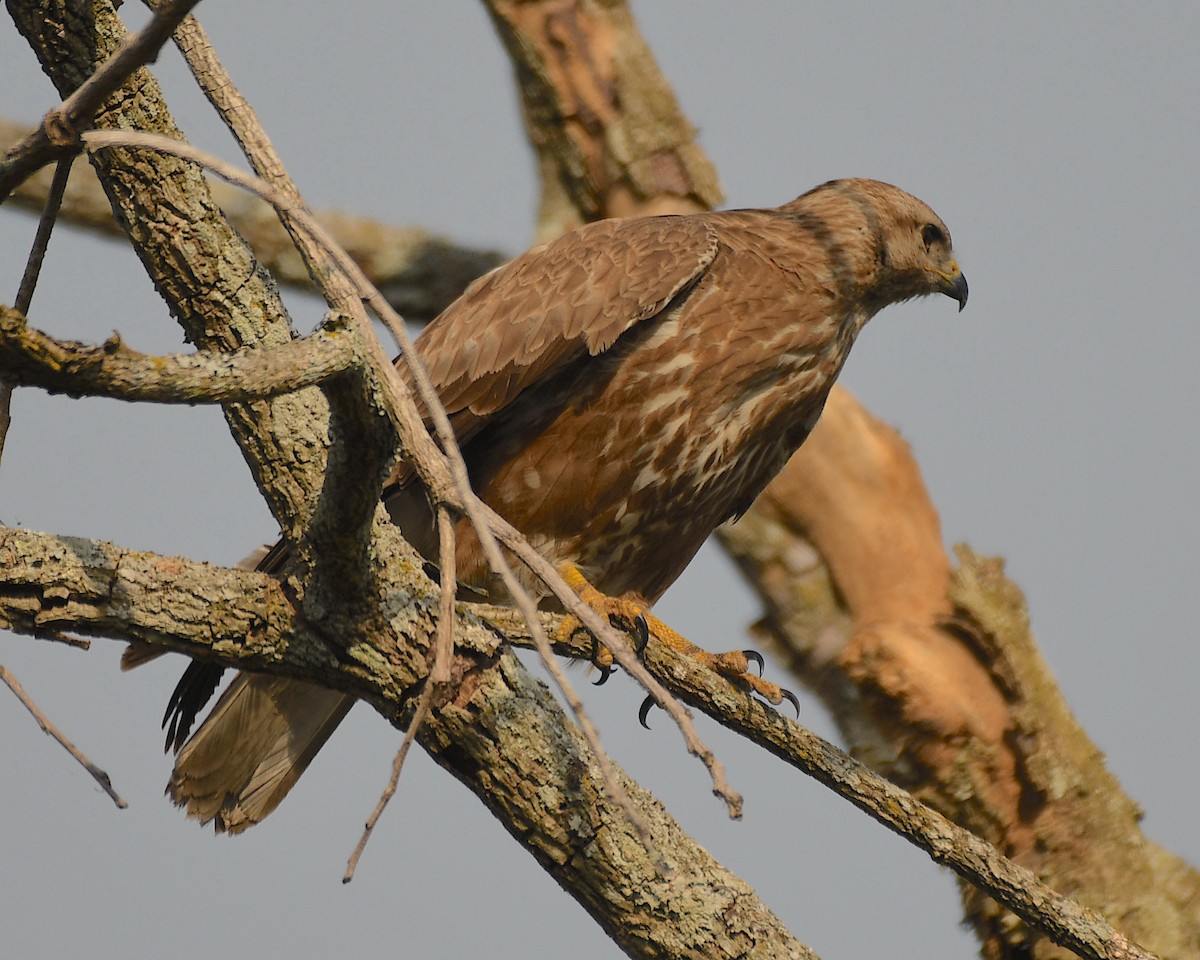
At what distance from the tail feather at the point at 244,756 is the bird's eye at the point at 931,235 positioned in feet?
9.84

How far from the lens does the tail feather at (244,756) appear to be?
179 inches

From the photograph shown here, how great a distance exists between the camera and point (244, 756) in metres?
4.58

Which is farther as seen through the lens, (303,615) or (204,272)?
(303,615)

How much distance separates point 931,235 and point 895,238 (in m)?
0.24

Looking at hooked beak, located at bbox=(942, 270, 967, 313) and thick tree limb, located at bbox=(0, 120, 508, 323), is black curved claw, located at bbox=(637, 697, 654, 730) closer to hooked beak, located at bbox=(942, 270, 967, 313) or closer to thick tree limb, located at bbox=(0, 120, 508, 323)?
hooked beak, located at bbox=(942, 270, 967, 313)

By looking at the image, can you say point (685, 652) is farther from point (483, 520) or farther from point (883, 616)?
point (883, 616)

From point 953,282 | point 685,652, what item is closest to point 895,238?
point 953,282

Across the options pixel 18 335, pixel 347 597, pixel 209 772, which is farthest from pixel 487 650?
pixel 209 772

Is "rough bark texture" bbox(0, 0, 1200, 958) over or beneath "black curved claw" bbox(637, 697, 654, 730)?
over

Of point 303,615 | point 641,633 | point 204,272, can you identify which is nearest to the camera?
point 204,272

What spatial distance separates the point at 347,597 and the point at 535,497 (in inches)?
70.8

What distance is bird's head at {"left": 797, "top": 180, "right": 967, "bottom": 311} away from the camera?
221 inches

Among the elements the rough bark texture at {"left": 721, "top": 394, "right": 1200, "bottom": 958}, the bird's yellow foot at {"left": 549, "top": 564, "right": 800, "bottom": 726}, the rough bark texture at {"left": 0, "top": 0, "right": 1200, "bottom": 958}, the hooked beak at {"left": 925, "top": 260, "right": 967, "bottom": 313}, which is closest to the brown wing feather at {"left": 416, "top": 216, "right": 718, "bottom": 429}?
the bird's yellow foot at {"left": 549, "top": 564, "right": 800, "bottom": 726}

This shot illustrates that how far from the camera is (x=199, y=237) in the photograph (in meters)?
2.95
